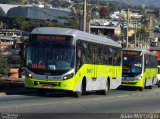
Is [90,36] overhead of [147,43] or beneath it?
overhead

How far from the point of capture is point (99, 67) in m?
33.1

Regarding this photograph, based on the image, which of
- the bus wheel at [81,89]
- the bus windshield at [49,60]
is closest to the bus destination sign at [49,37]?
the bus windshield at [49,60]

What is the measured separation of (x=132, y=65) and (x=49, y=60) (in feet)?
57.6

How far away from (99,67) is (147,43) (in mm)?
102326

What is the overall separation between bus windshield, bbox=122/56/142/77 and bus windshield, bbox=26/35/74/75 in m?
16.8

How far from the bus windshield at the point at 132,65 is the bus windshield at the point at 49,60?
55.2 feet

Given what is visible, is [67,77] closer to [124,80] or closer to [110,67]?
[110,67]

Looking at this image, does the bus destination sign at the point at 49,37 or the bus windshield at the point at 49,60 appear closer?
the bus windshield at the point at 49,60

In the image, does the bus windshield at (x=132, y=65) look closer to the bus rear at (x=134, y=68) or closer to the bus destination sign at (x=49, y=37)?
the bus rear at (x=134, y=68)

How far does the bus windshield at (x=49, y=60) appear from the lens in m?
27.8

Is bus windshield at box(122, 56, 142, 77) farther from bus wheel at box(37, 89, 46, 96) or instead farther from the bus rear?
bus wheel at box(37, 89, 46, 96)

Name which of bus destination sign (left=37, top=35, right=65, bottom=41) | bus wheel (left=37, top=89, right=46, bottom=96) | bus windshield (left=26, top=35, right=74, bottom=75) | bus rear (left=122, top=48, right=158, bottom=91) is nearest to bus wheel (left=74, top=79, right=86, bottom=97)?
bus wheel (left=37, top=89, right=46, bottom=96)

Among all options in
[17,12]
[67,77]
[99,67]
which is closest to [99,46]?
[99,67]

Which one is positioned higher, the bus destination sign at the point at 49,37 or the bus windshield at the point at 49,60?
the bus destination sign at the point at 49,37
